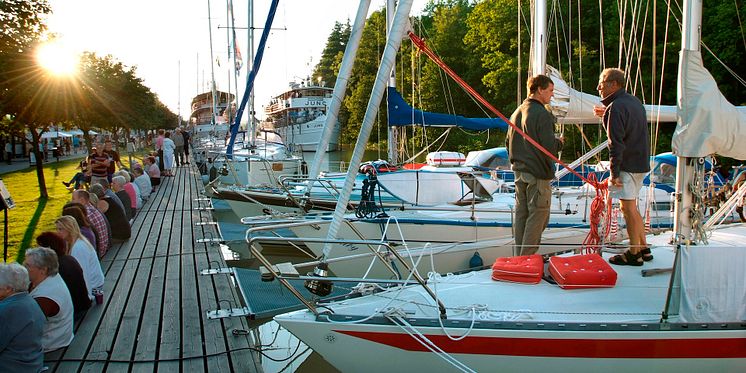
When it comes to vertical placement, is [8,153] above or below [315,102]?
below

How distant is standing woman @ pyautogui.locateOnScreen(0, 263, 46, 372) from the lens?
3953 millimetres

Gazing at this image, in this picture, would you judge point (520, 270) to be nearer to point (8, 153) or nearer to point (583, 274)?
point (583, 274)

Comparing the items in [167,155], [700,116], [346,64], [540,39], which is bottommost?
[167,155]

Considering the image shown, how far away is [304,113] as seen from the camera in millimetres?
54000

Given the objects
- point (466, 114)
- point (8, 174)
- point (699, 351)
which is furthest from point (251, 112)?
point (466, 114)

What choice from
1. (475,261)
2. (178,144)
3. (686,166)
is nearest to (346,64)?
(475,261)

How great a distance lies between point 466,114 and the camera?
43.2m

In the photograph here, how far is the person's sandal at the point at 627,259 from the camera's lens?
17.9ft

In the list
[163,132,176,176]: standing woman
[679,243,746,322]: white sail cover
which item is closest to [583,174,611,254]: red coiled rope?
[679,243,746,322]: white sail cover

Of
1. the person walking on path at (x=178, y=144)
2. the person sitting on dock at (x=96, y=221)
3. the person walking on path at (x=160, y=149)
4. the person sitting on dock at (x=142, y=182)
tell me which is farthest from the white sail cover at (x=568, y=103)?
the person walking on path at (x=178, y=144)

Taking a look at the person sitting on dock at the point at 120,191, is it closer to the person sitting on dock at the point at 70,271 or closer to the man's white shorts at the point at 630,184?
the person sitting on dock at the point at 70,271

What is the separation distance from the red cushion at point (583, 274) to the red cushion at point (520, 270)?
14 cm

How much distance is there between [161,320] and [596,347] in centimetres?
377

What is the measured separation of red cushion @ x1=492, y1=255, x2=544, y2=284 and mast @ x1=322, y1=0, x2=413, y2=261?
158cm
